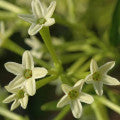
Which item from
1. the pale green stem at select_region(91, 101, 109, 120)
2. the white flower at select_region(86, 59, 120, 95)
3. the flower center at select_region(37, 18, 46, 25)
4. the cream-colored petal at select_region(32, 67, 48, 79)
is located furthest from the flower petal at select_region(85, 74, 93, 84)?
the pale green stem at select_region(91, 101, 109, 120)

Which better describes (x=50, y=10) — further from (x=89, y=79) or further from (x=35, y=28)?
(x=89, y=79)

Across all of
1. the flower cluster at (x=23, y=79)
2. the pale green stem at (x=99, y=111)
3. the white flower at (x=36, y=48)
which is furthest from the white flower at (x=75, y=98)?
the white flower at (x=36, y=48)

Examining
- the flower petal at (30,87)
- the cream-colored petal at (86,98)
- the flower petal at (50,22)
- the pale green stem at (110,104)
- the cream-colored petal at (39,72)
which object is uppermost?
the flower petal at (50,22)

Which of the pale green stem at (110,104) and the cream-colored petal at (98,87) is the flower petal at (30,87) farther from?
the pale green stem at (110,104)

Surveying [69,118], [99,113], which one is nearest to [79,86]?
[99,113]

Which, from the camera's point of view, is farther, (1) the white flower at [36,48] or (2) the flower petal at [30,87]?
(1) the white flower at [36,48]

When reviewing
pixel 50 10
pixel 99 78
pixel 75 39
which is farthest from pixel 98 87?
pixel 75 39
